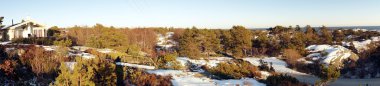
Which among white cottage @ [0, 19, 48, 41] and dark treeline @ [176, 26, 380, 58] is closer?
dark treeline @ [176, 26, 380, 58]

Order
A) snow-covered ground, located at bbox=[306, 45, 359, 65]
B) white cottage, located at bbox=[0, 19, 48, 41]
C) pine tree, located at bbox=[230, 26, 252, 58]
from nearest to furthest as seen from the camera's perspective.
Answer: snow-covered ground, located at bbox=[306, 45, 359, 65]
white cottage, located at bbox=[0, 19, 48, 41]
pine tree, located at bbox=[230, 26, 252, 58]

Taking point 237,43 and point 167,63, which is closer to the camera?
point 167,63

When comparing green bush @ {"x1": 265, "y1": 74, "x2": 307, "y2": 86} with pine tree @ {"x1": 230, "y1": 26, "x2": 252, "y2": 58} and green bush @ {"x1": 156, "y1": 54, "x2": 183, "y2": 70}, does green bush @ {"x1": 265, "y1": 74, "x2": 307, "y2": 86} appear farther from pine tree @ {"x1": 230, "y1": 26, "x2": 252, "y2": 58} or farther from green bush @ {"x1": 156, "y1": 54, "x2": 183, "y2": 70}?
pine tree @ {"x1": 230, "y1": 26, "x2": 252, "y2": 58}

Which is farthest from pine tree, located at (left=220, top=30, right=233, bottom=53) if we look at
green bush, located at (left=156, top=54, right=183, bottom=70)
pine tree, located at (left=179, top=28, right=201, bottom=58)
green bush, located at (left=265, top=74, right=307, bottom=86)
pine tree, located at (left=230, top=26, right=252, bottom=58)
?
green bush, located at (left=265, top=74, right=307, bottom=86)

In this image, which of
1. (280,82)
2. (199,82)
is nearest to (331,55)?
(280,82)

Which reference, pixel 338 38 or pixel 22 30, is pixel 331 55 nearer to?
pixel 338 38

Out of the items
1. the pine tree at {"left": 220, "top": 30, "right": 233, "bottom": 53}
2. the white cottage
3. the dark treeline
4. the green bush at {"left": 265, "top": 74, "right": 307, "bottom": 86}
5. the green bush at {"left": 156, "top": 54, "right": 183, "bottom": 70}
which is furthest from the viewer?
the pine tree at {"left": 220, "top": 30, "right": 233, "bottom": 53}

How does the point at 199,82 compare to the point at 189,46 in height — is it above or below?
below

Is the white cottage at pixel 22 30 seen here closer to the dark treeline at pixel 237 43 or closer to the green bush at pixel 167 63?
the dark treeline at pixel 237 43

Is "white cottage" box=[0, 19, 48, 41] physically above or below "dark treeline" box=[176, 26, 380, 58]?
above

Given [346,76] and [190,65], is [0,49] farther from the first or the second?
[346,76]
